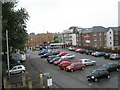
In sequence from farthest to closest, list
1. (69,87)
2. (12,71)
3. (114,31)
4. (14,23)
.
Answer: (114,31) → (14,23) → (12,71) → (69,87)

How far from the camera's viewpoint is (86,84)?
17219mm

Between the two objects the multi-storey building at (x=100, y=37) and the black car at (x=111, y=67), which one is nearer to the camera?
the black car at (x=111, y=67)

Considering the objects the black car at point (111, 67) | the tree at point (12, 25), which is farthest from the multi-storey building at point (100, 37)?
the tree at point (12, 25)

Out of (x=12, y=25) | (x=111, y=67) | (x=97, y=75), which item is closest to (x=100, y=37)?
(x=111, y=67)

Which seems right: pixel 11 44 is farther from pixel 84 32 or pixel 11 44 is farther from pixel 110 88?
pixel 84 32

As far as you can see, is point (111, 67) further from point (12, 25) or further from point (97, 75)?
point (12, 25)

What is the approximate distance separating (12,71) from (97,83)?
13.8 meters

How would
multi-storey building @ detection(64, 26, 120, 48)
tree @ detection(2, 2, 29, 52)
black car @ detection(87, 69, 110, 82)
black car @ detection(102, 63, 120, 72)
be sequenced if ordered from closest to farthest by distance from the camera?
black car @ detection(87, 69, 110, 82)
black car @ detection(102, 63, 120, 72)
tree @ detection(2, 2, 29, 52)
multi-storey building @ detection(64, 26, 120, 48)

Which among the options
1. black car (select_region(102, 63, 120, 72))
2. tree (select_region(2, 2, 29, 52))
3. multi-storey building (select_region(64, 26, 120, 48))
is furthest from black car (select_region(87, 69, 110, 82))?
multi-storey building (select_region(64, 26, 120, 48))

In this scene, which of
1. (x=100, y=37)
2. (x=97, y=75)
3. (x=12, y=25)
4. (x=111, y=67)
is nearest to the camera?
(x=97, y=75)

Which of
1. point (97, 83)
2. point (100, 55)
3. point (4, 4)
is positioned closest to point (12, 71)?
point (4, 4)

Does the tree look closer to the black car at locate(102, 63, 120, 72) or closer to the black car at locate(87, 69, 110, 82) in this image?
the black car at locate(87, 69, 110, 82)

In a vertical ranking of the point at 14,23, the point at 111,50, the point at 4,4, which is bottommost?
the point at 111,50

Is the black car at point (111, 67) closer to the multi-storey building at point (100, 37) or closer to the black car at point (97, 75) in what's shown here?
the black car at point (97, 75)
